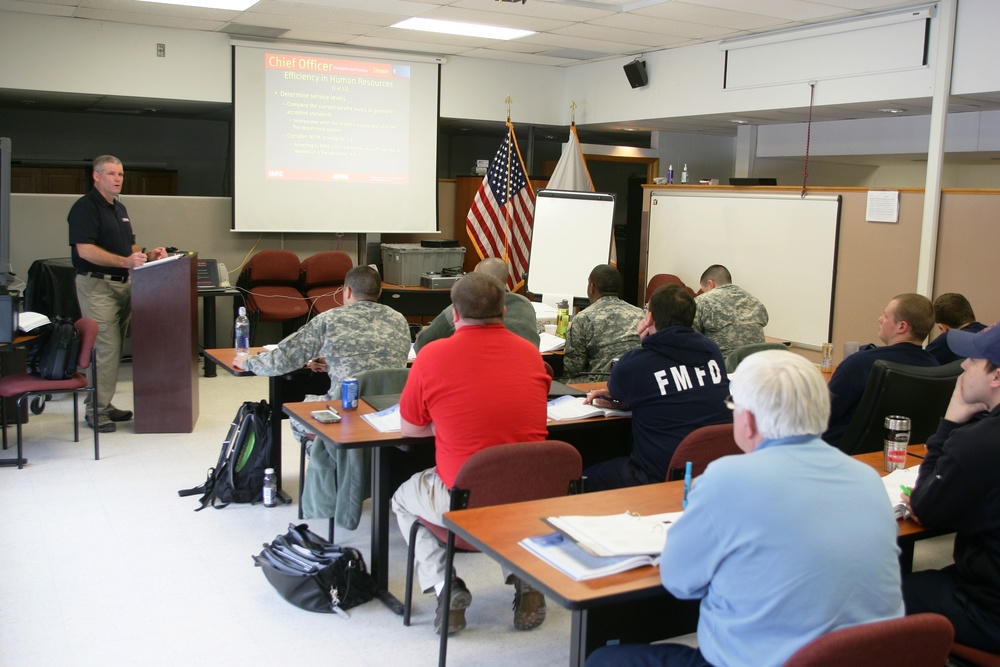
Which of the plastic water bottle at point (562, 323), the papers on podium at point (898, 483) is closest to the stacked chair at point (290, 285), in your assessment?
the plastic water bottle at point (562, 323)

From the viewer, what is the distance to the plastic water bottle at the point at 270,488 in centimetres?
457

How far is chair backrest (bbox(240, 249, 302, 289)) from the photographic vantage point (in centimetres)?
826

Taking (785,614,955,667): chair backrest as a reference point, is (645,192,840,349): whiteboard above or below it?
above

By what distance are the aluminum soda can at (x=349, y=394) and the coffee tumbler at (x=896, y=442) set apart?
1.97 meters

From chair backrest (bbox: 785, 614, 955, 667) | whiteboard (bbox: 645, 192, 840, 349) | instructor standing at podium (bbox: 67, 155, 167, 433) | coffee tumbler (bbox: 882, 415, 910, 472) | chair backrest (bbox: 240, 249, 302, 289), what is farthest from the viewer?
chair backrest (bbox: 240, 249, 302, 289)

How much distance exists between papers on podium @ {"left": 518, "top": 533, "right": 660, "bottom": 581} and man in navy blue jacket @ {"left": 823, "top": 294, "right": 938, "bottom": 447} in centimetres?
194

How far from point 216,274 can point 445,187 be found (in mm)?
3309

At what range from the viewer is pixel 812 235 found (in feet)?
24.3

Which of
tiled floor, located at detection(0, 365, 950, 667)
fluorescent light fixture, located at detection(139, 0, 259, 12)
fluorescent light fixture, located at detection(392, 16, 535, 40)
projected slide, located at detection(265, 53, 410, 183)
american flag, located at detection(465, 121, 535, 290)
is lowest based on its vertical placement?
tiled floor, located at detection(0, 365, 950, 667)

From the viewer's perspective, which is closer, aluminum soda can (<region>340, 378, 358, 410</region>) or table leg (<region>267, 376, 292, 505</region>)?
aluminum soda can (<region>340, 378, 358, 410</region>)

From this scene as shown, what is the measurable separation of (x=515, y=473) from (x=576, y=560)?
827 mm

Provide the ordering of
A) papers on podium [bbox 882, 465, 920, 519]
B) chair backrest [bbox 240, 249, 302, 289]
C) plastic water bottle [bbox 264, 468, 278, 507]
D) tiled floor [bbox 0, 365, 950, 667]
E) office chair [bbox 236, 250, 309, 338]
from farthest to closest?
chair backrest [bbox 240, 249, 302, 289] → office chair [bbox 236, 250, 309, 338] → plastic water bottle [bbox 264, 468, 278, 507] → tiled floor [bbox 0, 365, 950, 667] → papers on podium [bbox 882, 465, 920, 519]

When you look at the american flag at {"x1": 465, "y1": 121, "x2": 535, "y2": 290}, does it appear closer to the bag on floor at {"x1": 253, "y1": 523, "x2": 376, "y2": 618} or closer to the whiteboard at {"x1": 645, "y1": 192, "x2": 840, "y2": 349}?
the whiteboard at {"x1": 645, "y1": 192, "x2": 840, "y2": 349}

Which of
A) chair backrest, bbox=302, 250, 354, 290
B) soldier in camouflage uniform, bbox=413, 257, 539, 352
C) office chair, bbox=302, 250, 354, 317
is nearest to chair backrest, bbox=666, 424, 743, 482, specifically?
soldier in camouflage uniform, bbox=413, 257, 539, 352
